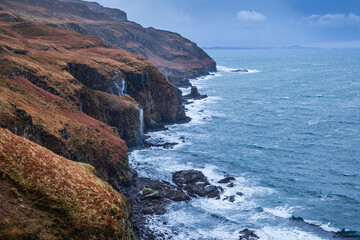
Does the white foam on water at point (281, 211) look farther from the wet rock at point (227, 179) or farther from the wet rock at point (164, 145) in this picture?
the wet rock at point (164, 145)

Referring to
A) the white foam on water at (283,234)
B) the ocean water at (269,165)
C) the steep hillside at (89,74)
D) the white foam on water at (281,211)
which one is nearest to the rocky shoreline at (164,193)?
the ocean water at (269,165)

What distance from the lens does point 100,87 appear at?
64750 mm

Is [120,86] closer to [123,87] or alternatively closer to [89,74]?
[123,87]

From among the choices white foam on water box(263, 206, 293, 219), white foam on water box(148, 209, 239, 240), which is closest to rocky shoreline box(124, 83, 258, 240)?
white foam on water box(148, 209, 239, 240)

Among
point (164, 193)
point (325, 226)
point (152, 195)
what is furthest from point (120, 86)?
point (325, 226)

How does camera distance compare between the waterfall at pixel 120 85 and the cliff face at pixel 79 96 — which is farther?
the waterfall at pixel 120 85

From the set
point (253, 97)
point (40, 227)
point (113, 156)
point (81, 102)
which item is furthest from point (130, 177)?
point (253, 97)

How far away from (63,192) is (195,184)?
91.0 feet

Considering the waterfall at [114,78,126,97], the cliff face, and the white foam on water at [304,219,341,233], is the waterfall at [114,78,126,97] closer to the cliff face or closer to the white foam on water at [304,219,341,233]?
the cliff face

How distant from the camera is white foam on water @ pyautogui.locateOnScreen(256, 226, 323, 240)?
116ft

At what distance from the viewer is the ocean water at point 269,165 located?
38.0 m

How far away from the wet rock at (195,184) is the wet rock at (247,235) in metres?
8.71

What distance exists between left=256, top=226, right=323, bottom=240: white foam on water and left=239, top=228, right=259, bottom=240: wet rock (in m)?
0.67

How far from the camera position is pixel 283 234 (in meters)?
36.1
